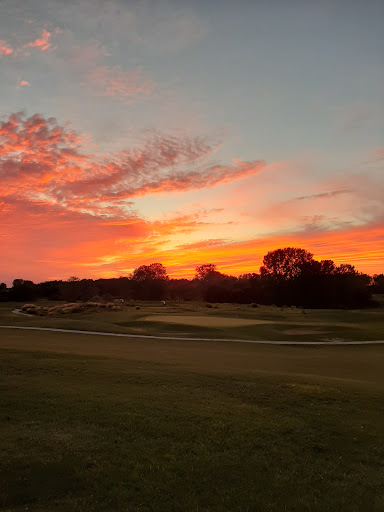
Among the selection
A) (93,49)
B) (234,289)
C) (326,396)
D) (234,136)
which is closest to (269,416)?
(326,396)

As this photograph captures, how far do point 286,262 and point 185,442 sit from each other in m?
96.1

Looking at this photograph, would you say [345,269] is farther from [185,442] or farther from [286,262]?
[185,442]

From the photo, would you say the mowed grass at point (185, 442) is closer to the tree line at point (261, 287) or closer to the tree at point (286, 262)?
the tree line at point (261, 287)

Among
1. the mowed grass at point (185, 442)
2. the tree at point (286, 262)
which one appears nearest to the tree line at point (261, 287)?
the tree at point (286, 262)

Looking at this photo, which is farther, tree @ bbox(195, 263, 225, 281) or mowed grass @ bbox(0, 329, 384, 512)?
tree @ bbox(195, 263, 225, 281)

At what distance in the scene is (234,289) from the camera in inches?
3760

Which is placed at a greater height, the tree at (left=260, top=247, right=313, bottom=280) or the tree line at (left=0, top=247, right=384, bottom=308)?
the tree at (left=260, top=247, right=313, bottom=280)

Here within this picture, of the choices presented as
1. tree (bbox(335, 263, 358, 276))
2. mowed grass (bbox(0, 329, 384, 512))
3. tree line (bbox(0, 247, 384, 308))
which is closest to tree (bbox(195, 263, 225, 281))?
tree line (bbox(0, 247, 384, 308))

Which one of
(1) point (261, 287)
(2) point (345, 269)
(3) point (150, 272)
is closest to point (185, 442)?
(1) point (261, 287)

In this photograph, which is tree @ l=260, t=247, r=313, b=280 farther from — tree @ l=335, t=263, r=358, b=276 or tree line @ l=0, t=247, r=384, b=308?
tree @ l=335, t=263, r=358, b=276

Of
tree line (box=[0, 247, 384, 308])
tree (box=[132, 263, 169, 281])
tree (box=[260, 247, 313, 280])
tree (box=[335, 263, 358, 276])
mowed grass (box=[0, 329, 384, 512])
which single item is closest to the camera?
mowed grass (box=[0, 329, 384, 512])

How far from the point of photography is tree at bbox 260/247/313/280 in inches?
3883

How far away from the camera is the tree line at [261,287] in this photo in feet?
281

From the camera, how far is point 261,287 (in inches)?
3639
